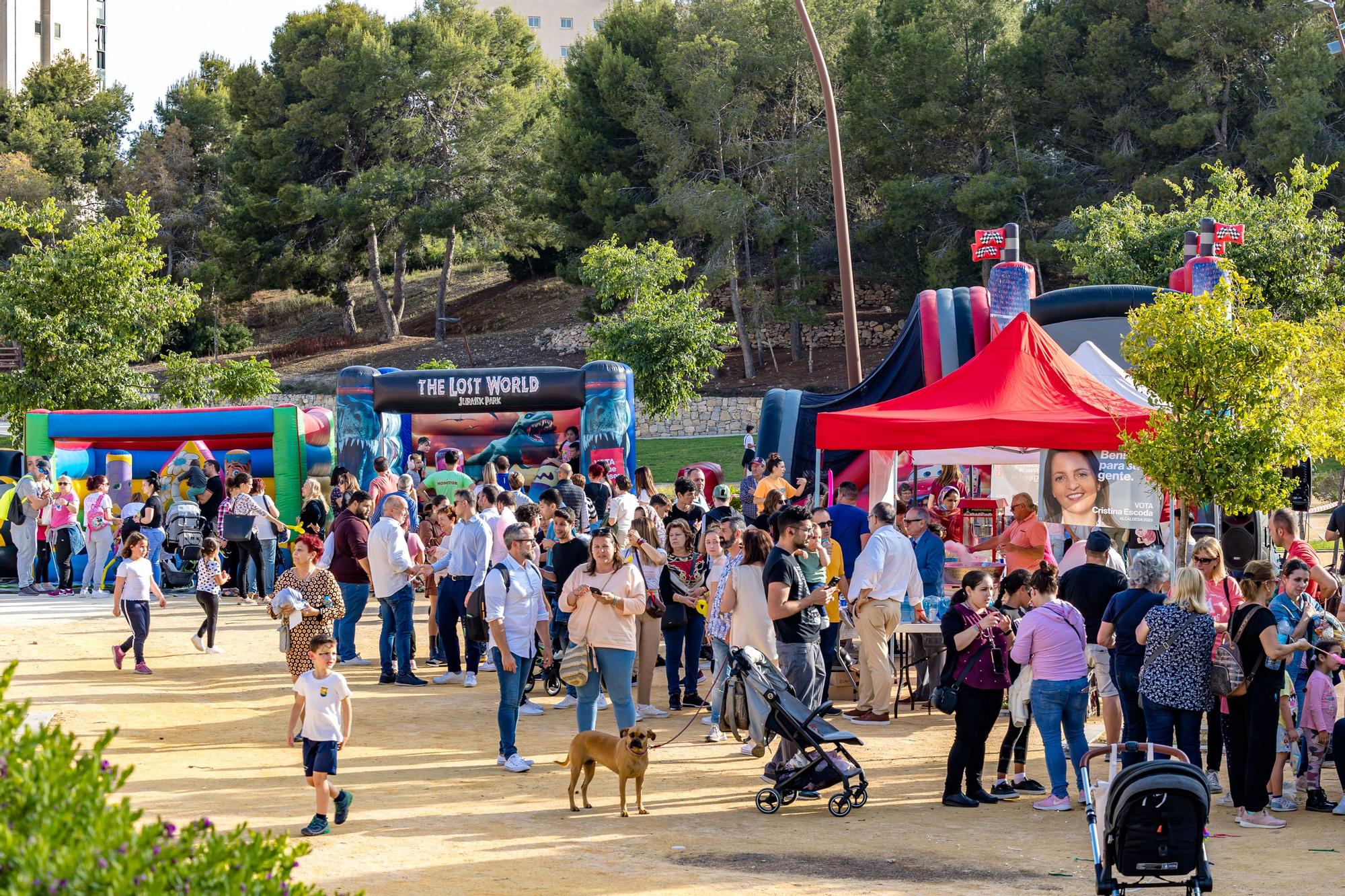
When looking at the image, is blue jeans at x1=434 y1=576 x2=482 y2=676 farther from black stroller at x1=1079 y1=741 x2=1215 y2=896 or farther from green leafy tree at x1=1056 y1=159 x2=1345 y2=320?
green leafy tree at x1=1056 y1=159 x2=1345 y2=320

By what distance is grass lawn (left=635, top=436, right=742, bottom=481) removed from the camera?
104ft

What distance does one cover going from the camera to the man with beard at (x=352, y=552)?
37.5 feet

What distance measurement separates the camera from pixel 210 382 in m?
30.6

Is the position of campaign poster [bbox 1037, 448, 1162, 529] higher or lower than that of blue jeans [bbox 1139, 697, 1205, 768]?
higher

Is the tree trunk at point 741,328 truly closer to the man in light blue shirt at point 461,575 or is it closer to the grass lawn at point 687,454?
the grass lawn at point 687,454

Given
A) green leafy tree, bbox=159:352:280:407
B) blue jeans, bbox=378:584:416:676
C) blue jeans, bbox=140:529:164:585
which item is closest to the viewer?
blue jeans, bbox=378:584:416:676

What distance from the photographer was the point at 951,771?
7984mm

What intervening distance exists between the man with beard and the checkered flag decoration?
24.3 ft

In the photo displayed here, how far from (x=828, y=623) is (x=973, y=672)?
150 centimetres

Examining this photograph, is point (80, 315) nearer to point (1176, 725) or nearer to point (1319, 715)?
point (1176, 725)

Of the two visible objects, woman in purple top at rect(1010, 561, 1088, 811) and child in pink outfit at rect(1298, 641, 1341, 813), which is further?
child in pink outfit at rect(1298, 641, 1341, 813)

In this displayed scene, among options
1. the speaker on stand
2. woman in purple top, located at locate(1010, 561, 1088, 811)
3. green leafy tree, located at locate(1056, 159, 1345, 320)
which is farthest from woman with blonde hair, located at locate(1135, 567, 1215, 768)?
green leafy tree, located at locate(1056, 159, 1345, 320)

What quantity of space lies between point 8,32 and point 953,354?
64508mm

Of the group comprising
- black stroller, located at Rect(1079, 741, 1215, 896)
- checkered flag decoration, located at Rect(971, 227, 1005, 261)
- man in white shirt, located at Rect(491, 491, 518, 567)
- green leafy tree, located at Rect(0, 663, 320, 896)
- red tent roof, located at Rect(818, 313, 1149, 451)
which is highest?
checkered flag decoration, located at Rect(971, 227, 1005, 261)
